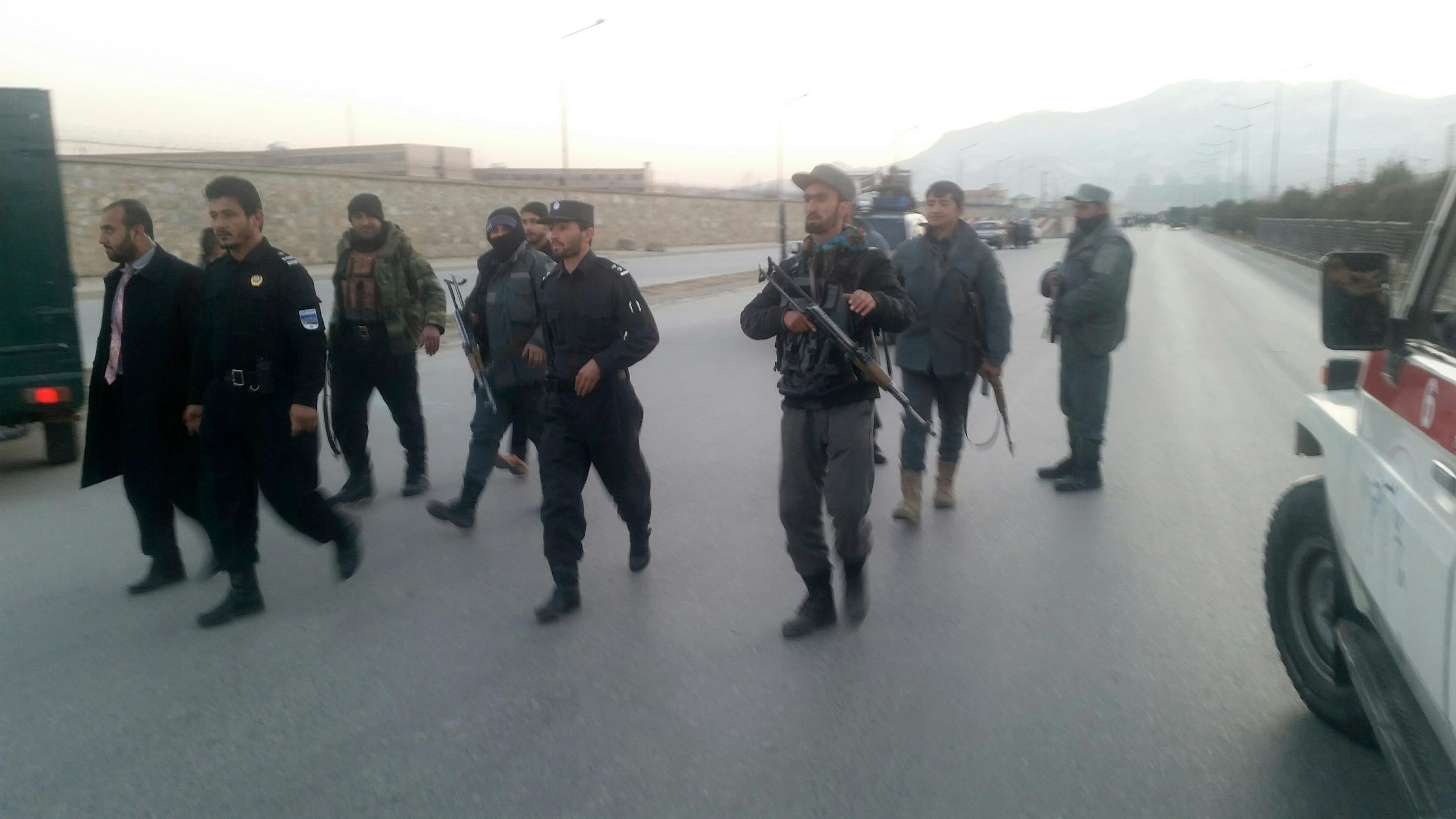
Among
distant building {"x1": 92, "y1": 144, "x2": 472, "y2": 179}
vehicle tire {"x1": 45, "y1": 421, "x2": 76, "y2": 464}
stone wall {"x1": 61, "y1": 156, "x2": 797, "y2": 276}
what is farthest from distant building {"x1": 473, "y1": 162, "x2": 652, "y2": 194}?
vehicle tire {"x1": 45, "y1": 421, "x2": 76, "y2": 464}

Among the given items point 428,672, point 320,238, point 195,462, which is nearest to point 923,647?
point 428,672

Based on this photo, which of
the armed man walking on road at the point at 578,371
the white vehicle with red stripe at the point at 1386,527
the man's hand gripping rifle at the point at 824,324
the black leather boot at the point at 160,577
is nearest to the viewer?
the white vehicle with red stripe at the point at 1386,527

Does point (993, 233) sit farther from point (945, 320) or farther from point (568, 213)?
point (568, 213)

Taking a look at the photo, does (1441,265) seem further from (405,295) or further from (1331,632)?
(405,295)

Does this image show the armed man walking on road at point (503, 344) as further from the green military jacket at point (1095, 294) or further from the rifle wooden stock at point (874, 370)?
the green military jacket at point (1095, 294)

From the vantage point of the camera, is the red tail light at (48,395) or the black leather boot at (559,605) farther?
the red tail light at (48,395)

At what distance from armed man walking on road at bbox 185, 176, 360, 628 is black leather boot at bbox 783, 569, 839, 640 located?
2124 millimetres

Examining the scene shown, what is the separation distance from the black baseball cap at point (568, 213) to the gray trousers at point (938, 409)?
6.70ft

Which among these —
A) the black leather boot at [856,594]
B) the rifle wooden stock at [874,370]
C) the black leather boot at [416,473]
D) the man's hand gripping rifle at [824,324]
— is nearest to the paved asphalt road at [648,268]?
the black leather boot at [416,473]

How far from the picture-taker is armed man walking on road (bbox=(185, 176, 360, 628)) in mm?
4582

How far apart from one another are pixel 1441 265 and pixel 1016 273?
32025 mm

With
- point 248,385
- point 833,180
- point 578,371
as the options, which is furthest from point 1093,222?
point 248,385

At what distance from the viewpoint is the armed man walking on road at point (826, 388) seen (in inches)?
169

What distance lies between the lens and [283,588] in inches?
200
